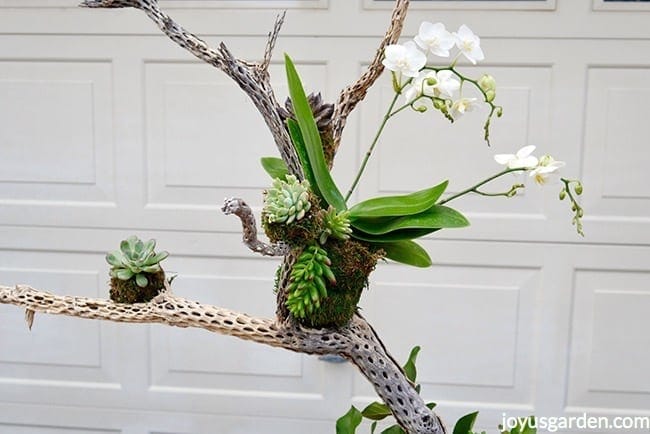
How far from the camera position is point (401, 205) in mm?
630

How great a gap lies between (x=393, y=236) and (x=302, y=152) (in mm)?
136

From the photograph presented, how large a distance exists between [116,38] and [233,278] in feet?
1.86

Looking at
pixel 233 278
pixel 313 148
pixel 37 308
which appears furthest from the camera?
pixel 233 278

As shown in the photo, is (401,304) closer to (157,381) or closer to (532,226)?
(532,226)

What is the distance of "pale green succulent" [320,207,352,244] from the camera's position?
616 mm

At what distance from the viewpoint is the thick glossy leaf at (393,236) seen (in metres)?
0.64

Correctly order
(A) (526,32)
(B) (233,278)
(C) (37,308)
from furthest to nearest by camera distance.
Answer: (B) (233,278)
(A) (526,32)
(C) (37,308)

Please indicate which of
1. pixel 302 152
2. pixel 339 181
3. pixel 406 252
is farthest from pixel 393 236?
pixel 339 181

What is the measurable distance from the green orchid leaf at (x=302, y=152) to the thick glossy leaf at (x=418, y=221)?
2.4 inches

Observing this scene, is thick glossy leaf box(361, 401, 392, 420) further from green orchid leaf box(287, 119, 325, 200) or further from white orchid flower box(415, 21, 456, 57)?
white orchid flower box(415, 21, 456, 57)

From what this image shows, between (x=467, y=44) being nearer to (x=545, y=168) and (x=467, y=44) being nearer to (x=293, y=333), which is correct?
(x=545, y=168)

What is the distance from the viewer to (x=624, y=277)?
1225mm

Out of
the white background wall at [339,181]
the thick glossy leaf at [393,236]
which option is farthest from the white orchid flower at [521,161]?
the white background wall at [339,181]

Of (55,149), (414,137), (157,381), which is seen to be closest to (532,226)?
(414,137)
